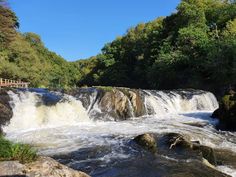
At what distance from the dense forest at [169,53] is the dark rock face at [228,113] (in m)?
12.6

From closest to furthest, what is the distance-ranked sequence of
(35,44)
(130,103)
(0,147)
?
(0,147) < (130,103) < (35,44)

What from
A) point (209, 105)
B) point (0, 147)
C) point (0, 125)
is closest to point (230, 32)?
point (209, 105)

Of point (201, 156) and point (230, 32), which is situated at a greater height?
point (230, 32)

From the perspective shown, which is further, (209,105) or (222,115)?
(209,105)

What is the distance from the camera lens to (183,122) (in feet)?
67.4

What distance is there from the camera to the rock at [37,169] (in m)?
6.03

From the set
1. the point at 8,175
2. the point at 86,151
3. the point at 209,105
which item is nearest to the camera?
the point at 8,175

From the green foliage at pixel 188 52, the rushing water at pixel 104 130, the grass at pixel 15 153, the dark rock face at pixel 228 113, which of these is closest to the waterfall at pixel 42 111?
the rushing water at pixel 104 130

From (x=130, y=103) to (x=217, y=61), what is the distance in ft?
45.2

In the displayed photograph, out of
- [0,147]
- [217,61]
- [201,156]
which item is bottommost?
[201,156]

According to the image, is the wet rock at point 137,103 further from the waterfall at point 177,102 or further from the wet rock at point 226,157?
the wet rock at point 226,157

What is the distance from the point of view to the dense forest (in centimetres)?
3612

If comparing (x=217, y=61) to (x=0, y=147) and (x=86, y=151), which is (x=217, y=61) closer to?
(x=86, y=151)

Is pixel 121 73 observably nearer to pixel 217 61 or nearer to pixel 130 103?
pixel 217 61
